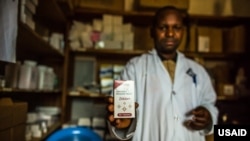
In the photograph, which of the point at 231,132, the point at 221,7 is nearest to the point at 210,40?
the point at 221,7

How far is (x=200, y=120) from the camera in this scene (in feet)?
4.09

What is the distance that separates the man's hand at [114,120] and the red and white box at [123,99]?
0.03 metres

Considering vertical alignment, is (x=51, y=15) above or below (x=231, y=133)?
above

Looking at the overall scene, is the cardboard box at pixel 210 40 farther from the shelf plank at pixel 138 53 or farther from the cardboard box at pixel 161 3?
the cardboard box at pixel 161 3

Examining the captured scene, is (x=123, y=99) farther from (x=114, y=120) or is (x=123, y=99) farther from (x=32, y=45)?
(x=32, y=45)

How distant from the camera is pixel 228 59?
2715 mm

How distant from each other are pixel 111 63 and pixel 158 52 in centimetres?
118

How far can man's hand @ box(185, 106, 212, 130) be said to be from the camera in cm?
125

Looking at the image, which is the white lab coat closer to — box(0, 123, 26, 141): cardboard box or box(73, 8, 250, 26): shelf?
box(0, 123, 26, 141): cardboard box

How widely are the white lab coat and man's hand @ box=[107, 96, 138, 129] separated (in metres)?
0.26

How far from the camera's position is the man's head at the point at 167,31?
1.42 metres

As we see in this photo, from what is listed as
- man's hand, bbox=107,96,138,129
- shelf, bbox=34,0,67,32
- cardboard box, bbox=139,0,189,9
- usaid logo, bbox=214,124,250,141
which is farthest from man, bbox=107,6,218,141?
cardboard box, bbox=139,0,189,9

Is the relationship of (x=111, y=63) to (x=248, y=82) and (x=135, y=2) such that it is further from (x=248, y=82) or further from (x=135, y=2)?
(x=248, y=82)

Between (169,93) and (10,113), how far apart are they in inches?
26.8
